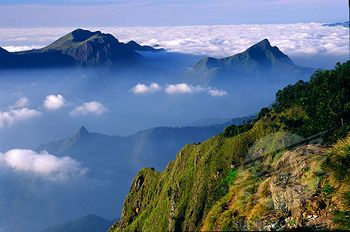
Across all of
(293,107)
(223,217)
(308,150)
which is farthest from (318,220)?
(293,107)

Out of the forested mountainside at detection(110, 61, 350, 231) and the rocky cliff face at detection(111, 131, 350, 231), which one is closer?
the rocky cliff face at detection(111, 131, 350, 231)

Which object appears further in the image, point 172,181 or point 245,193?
point 172,181

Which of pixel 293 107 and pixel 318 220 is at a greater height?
pixel 318 220

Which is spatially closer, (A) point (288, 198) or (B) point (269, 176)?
(A) point (288, 198)

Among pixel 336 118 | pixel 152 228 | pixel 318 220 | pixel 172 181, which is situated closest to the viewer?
pixel 318 220

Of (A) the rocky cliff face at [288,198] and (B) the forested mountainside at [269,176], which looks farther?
(B) the forested mountainside at [269,176]

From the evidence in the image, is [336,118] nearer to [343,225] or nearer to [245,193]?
[245,193]

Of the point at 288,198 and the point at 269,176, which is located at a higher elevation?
the point at 288,198

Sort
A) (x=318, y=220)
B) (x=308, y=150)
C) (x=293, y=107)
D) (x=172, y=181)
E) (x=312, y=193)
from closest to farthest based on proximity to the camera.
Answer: (x=318, y=220), (x=312, y=193), (x=308, y=150), (x=293, y=107), (x=172, y=181)
